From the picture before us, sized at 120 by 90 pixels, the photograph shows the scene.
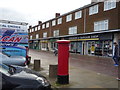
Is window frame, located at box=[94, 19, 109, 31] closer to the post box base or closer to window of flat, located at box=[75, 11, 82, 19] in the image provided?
window of flat, located at box=[75, 11, 82, 19]

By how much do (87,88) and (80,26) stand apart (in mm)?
20994

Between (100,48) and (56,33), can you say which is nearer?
(100,48)

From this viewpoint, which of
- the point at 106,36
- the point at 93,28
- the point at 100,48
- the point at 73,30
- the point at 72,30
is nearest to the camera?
the point at 106,36

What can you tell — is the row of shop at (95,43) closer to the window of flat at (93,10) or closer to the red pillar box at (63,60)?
the window of flat at (93,10)

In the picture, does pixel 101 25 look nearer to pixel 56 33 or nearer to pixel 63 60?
pixel 56 33

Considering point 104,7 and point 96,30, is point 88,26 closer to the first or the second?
point 96,30

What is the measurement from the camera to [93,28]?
22.4m

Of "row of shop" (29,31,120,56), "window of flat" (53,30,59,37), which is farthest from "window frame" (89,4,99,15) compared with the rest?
"window of flat" (53,30,59,37)

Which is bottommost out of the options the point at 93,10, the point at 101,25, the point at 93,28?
the point at 93,28

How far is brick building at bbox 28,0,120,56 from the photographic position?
1916cm

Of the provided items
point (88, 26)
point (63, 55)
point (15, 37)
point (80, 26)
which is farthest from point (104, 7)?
point (63, 55)

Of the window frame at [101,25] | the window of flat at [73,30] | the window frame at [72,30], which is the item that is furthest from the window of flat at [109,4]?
the window of flat at [73,30]

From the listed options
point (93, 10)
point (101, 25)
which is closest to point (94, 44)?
point (101, 25)

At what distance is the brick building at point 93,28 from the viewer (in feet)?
62.8
